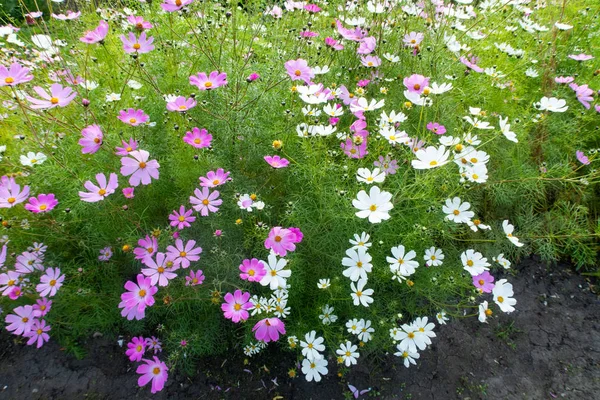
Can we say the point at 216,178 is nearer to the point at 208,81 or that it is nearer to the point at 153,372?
the point at 208,81

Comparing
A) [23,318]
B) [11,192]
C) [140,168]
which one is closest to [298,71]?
[140,168]

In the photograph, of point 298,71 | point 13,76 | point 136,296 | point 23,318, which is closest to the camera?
point 13,76

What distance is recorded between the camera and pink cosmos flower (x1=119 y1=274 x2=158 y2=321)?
54.9 inches

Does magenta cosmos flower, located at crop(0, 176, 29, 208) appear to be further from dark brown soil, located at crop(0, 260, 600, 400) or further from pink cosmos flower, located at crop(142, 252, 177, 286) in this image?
dark brown soil, located at crop(0, 260, 600, 400)

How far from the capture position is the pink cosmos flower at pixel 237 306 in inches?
54.3

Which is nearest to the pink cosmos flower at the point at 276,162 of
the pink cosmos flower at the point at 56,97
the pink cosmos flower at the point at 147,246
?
the pink cosmos flower at the point at 147,246

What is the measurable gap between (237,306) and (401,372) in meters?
0.90

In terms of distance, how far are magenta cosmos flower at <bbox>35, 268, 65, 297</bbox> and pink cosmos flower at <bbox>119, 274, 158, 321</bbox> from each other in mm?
297

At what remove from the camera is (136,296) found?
143cm

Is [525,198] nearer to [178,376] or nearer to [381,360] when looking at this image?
[381,360]

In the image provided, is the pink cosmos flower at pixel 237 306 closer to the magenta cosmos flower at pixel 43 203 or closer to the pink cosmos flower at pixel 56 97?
the magenta cosmos flower at pixel 43 203

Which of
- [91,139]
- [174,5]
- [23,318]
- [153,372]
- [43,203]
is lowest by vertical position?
[153,372]

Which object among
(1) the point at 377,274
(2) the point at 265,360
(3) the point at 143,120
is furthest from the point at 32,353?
(1) the point at 377,274

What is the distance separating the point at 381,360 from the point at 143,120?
5.03 ft
